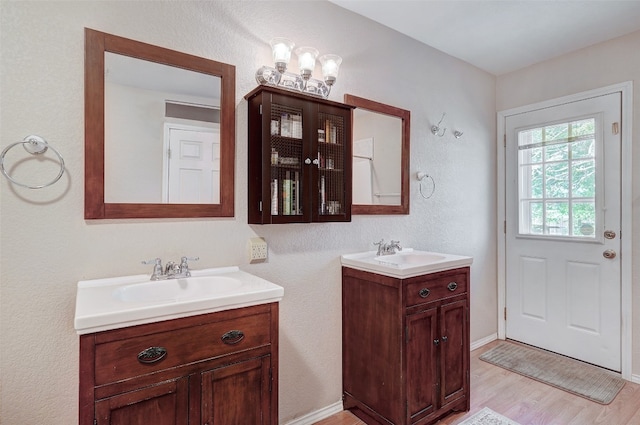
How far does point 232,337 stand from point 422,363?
118cm

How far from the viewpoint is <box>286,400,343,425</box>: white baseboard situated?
6.49ft

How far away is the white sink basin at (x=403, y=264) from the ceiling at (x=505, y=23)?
5.32ft

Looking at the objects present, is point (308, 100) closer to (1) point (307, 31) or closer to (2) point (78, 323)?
(1) point (307, 31)

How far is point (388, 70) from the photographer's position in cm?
246

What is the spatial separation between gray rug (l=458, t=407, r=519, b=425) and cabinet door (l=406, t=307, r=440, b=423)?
0.28 meters

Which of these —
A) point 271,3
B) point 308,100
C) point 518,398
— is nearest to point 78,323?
point 308,100

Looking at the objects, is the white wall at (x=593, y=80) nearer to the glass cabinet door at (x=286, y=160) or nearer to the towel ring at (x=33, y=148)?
the glass cabinet door at (x=286, y=160)

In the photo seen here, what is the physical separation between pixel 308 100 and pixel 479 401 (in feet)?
7.28

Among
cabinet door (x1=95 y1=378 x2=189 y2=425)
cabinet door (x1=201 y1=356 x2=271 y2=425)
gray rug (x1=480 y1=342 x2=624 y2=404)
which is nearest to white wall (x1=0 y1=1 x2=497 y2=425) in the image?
cabinet door (x1=95 y1=378 x2=189 y2=425)

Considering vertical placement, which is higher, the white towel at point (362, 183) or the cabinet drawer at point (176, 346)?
the white towel at point (362, 183)

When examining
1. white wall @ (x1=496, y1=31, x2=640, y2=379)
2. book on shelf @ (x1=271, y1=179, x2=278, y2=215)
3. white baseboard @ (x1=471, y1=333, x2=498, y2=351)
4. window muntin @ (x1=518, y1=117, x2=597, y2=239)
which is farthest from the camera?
white baseboard @ (x1=471, y1=333, x2=498, y2=351)

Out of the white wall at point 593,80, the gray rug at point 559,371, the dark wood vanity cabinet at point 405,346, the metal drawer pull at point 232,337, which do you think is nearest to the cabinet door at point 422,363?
the dark wood vanity cabinet at point 405,346

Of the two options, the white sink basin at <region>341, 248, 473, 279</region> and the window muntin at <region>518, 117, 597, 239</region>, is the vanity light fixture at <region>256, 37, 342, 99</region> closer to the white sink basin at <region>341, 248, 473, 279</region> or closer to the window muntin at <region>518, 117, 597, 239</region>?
the white sink basin at <region>341, 248, 473, 279</region>

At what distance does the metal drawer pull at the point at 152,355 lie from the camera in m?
1.11
